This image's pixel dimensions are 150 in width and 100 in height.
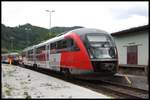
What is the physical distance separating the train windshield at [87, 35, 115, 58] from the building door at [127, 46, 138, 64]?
840cm

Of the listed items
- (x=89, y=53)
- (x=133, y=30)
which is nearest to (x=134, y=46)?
(x=133, y=30)

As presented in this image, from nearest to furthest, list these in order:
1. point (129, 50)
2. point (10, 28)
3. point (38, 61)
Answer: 1. point (129, 50)
2. point (38, 61)
3. point (10, 28)

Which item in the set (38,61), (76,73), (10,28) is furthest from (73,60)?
(10,28)

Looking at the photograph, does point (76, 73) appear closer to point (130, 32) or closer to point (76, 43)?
point (76, 43)

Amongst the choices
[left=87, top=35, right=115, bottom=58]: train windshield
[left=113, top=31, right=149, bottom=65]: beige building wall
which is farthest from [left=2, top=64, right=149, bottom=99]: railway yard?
[left=113, top=31, right=149, bottom=65]: beige building wall

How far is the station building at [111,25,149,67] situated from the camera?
26.3 meters

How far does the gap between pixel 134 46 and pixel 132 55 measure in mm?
814

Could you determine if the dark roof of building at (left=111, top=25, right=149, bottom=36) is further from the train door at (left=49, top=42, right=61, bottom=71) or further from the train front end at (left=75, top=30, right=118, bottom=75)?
the train door at (left=49, top=42, right=61, bottom=71)

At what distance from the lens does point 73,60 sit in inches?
798

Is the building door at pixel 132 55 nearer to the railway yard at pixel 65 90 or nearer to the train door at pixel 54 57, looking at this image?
the railway yard at pixel 65 90

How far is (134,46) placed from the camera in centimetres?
2836

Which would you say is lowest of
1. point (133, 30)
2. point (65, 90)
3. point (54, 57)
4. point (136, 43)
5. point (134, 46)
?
point (65, 90)

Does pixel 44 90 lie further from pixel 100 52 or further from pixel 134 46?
pixel 134 46

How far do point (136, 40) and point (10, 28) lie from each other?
97785 mm
